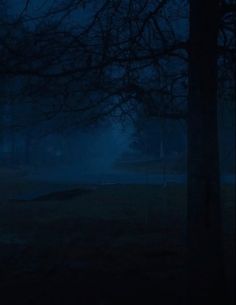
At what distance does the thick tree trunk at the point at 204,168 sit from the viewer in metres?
5.12

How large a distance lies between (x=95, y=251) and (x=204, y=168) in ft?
15.0

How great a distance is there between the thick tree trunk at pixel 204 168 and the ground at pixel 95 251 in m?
0.56

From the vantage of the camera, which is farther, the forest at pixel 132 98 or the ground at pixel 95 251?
the ground at pixel 95 251

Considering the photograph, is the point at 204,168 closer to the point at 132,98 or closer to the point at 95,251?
the point at 132,98

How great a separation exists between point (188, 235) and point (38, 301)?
6.42 ft

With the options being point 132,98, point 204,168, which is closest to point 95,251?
point 132,98

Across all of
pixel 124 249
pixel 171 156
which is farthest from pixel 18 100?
pixel 171 156

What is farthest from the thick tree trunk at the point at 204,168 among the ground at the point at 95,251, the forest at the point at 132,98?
the ground at the point at 95,251

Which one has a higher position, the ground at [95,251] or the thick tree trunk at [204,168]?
the thick tree trunk at [204,168]

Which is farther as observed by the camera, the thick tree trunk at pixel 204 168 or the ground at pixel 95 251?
the ground at pixel 95 251

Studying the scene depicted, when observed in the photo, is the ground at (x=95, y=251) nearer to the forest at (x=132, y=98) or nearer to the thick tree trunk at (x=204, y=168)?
the forest at (x=132, y=98)

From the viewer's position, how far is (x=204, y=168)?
5.11 meters

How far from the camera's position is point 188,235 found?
5.30 m

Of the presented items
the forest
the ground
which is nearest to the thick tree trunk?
the forest
